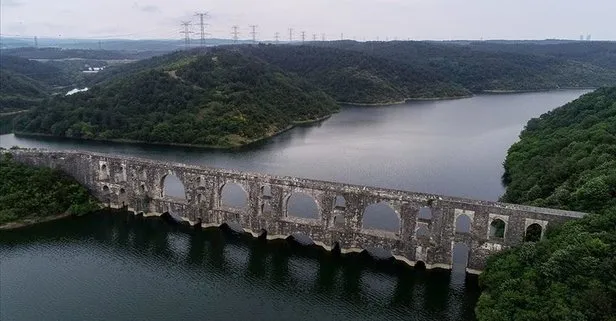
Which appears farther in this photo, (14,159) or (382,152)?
(382,152)

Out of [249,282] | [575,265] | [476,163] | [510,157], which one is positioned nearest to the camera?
[575,265]

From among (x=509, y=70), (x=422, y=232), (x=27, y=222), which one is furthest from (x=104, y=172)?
(x=509, y=70)

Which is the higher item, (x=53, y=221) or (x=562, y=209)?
(x=562, y=209)

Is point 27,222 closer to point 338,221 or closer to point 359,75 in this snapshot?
point 338,221

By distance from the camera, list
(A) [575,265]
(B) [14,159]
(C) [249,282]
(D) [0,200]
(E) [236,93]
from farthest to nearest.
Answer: (E) [236,93] < (B) [14,159] < (D) [0,200] < (C) [249,282] < (A) [575,265]

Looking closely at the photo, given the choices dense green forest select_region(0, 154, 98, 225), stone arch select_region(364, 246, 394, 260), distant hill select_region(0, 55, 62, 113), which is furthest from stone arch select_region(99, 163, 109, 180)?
distant hill select_region(0, 55, 62, 113)

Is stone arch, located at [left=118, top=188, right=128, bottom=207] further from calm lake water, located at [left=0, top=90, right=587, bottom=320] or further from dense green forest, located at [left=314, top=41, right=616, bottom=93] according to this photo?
dense green forest, located at [left=314, top=41, right=616, bottom=93]

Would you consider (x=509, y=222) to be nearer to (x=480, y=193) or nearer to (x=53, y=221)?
(x=480, y=193)

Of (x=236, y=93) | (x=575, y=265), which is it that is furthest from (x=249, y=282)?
(x=236, y=93)

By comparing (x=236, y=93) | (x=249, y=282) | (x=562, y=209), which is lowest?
(x=249, y=282)
